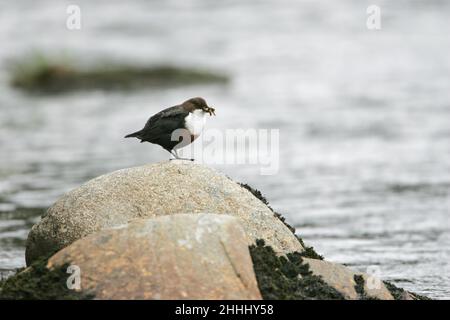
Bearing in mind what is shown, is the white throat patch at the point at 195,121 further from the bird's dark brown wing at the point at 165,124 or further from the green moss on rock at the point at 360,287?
the green moss on rock at the point at 360,287

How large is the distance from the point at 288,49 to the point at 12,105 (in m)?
9.32

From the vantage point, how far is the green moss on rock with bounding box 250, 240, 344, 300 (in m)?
7.37

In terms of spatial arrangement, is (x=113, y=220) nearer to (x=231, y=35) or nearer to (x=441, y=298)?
(x=441, y=298)

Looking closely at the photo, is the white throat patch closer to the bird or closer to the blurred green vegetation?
the bird

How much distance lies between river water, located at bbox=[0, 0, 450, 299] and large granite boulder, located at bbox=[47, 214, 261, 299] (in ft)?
9.81

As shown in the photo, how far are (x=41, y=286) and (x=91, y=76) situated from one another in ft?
60.9

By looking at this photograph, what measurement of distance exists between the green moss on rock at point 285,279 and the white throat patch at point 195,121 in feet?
4.33

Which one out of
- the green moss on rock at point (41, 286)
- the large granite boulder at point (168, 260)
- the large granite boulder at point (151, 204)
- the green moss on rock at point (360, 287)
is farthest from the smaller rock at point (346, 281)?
the green moss on rock at point (41, 286)

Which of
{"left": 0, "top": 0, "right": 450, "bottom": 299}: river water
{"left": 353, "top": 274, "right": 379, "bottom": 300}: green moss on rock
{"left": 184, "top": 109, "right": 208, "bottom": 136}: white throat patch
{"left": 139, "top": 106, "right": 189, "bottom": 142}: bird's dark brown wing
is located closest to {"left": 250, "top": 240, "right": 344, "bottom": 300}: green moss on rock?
{"left": 353, "top": 274, "right": 379, "bottom": 300}: green moss on rock

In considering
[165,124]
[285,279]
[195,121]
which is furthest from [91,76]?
[285,279]

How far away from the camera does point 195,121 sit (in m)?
8.74
